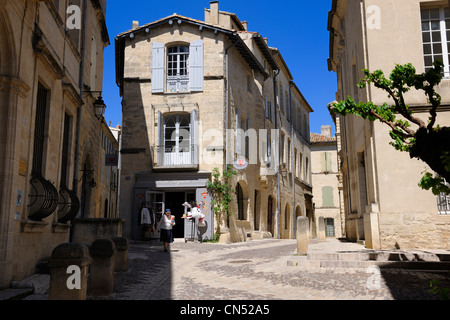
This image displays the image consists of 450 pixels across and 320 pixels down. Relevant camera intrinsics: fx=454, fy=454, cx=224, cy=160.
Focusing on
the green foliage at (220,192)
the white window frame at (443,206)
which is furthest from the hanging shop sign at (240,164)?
the white window frame at (443,206)

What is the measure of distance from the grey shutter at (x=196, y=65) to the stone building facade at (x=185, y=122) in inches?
1.6

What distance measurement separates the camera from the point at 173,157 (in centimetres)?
1828

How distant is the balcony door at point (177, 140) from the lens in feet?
59.7

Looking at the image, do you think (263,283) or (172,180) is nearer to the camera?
(263,283)

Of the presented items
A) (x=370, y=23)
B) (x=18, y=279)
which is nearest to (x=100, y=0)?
(x=370, y=23)

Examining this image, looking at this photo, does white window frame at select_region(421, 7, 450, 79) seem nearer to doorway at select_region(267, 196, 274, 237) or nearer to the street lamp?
the street lamp

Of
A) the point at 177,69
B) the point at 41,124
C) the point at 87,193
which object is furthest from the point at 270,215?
the point at 41,124

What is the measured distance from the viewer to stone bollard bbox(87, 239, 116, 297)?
5.81 m

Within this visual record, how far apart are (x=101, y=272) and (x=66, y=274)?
162cm

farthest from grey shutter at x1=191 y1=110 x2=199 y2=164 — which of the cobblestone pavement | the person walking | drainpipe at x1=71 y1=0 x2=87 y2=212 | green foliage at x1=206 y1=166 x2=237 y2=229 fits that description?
the cobblestone pavement

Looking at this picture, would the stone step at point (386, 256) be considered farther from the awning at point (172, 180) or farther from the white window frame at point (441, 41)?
the awning at point (172, 180)

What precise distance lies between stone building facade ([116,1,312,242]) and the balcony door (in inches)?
1.6

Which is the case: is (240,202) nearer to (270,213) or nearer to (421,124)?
(270,213)
